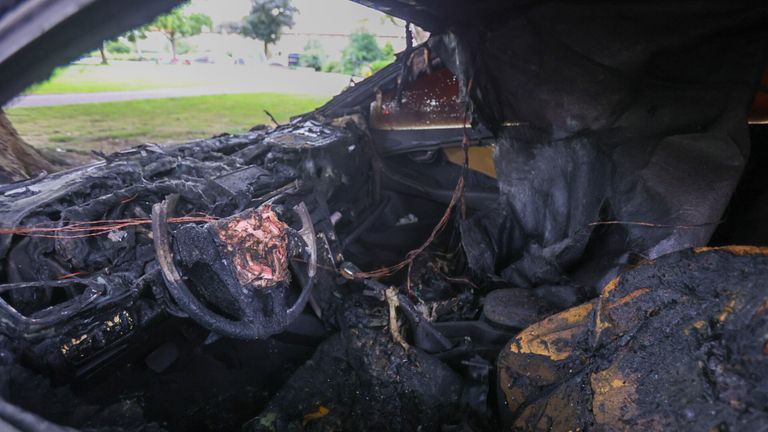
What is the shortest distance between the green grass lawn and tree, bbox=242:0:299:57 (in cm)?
797

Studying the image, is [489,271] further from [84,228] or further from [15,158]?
[15,158]

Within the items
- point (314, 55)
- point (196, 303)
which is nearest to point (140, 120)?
point (196, 303)

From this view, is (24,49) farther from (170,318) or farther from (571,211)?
(571,211)

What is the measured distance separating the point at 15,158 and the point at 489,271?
17.9ft

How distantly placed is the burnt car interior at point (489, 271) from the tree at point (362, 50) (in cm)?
1711

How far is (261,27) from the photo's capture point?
2042 centimetres

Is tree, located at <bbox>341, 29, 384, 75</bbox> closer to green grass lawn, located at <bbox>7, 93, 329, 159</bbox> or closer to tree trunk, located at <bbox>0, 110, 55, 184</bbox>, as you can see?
green grass lawn, located at <bbox>7, 93, 329, 159</bbox>

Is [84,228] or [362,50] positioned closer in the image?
[84,228]

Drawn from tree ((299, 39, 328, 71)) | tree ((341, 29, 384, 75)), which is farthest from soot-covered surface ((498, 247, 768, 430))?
tree ((299, 39, 328, 71))

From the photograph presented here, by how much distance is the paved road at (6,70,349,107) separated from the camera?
11844mm

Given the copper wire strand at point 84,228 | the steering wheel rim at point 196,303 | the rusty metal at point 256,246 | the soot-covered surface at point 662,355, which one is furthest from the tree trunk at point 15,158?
the soot-covered surface at point 662,355

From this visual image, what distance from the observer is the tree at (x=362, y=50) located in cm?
1955

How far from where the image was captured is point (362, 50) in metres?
19.7

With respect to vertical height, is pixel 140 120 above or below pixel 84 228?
below
